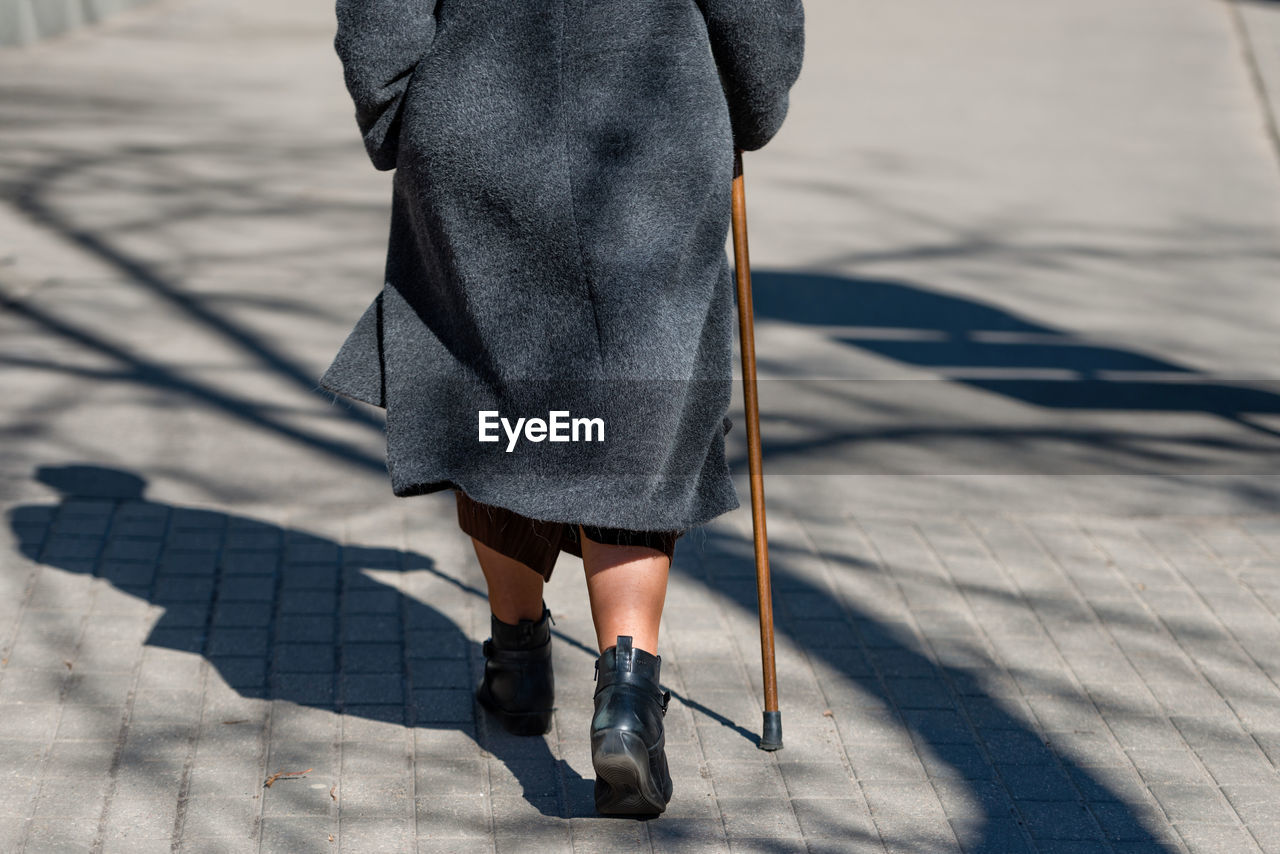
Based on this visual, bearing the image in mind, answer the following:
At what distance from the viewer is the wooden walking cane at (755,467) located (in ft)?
10.4

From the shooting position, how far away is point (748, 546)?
14.4 ft

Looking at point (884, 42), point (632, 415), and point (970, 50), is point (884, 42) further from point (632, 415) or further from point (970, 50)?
point (632, 415)

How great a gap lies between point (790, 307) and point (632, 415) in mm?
4031

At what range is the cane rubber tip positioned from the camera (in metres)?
3.34

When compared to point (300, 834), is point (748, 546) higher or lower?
lower

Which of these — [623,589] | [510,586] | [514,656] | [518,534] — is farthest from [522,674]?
[623,589]

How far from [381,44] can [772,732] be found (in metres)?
1.69

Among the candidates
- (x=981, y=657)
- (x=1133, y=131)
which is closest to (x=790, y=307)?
(x=981, y=657)

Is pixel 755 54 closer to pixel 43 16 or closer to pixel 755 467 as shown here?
pixel 755 467

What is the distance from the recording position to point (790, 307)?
6707mm

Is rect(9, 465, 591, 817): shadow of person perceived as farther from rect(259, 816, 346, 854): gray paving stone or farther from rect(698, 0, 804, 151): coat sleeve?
rect(698, 0, 804, 151): coat sleeve

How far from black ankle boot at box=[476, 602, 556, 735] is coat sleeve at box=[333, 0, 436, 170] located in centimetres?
117

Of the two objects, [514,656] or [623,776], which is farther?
[514,656]

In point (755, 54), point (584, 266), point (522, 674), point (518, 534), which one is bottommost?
point (522, 674)
